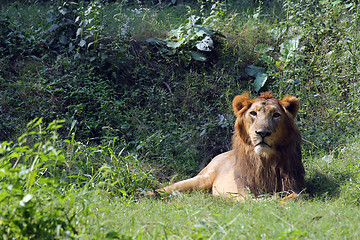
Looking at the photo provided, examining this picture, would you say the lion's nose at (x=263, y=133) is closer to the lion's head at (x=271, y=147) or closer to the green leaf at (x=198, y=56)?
the lion's head at (x=271, y=147)

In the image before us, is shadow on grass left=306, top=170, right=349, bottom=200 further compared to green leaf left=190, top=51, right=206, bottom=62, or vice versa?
green leaf left=190, top=51, right=206, bottom=62

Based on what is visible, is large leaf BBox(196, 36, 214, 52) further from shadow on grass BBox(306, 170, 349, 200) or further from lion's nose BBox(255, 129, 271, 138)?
lion's nose BBox(255, 129, 271, 138)

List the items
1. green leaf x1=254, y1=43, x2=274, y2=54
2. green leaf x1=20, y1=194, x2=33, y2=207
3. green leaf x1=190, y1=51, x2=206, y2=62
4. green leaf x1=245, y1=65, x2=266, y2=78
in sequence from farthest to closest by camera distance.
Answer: green leaf x1=254, y1=43, x2=274, y2=54 < green leaf x1=245, y1=65, x2=266, y2=78 < green leaf x1=190, y1=51, x2=206, y2=62 < green leaf x1=20, y1=194, x2=33, y2=207

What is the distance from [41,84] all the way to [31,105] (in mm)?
384

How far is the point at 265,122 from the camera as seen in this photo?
4.55 m

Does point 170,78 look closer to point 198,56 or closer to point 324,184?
point 198,56

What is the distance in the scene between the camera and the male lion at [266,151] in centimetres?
457

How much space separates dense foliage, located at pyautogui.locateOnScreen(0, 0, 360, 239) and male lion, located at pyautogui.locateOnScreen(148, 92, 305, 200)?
64cm

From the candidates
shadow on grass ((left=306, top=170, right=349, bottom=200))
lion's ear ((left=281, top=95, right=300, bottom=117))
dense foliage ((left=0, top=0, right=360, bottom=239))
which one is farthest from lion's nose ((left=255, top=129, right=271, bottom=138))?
dense foliage ((left=0, top=0, right=360, bottom=239))

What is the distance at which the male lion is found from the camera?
457 cm

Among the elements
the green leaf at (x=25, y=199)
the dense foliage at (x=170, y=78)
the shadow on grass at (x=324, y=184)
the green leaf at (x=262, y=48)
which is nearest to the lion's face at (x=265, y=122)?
the shadow on grass at (x=324, y=184)

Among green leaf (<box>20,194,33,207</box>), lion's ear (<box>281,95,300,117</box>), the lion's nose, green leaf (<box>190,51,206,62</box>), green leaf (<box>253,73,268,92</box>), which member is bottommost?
green leaf (<box>253,73,268,92</box>)

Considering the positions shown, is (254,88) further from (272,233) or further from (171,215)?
(272,233)

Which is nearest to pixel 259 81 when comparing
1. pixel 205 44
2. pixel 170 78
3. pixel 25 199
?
pixel 205 44
